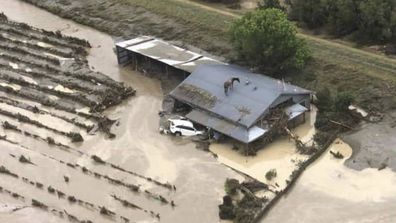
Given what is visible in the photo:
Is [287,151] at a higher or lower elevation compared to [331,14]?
lower

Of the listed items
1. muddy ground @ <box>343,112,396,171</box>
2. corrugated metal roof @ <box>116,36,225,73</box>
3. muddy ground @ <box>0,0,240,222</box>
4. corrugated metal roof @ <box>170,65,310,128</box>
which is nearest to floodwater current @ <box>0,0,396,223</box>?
muddy ground @ <box>0,0,240,222</box>

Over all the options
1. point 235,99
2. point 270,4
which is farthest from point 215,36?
point 235,99

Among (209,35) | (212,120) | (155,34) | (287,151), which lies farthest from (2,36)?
(287,151)

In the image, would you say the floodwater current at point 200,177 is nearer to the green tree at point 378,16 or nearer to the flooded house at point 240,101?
the flooded house at point 240,101

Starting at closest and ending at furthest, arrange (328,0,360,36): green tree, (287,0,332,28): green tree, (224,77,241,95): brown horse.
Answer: (224,77,241,95): brown horse, (328,0,360,36): green tree, (287,0,332,28): green tree

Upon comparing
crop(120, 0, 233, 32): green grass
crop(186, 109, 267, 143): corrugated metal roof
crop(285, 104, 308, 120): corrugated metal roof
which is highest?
crop(120, 0, 233, 32): green grass

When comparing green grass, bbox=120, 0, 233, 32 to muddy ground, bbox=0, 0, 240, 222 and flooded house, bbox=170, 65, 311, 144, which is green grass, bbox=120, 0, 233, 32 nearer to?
muddy ground, bbox=0, 0, 240, 222

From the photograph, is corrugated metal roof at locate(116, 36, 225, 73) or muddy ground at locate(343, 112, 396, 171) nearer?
muddy ground at locate(343, 112, 396, 171)

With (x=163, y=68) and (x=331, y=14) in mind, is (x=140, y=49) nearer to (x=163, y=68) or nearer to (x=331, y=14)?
(x=163, y=68)

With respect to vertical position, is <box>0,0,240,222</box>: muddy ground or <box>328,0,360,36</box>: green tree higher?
<box>328,0,360,36</box>: green tree
